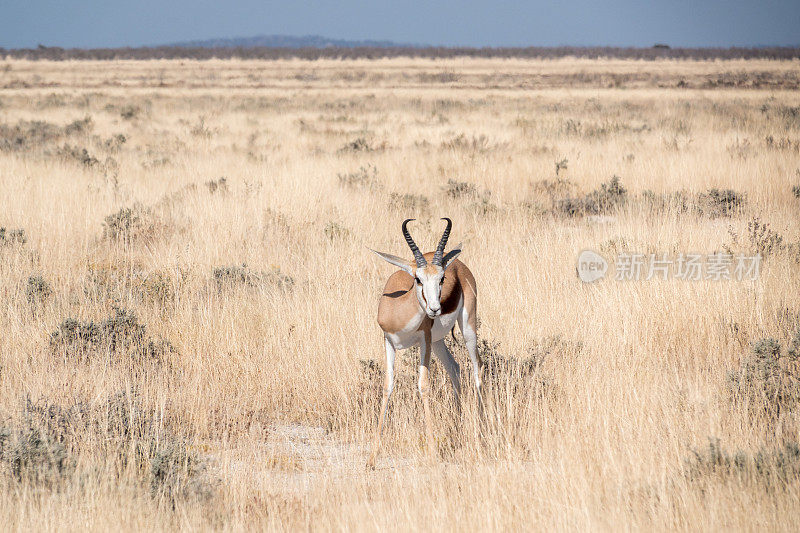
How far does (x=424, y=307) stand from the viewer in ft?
14.0

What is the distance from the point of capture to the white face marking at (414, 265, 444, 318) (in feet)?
13.3

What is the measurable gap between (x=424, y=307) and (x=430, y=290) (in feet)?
0.63

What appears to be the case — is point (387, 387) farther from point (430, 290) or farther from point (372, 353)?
point (372, 353)

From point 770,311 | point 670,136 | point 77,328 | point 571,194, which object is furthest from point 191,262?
point 670,136

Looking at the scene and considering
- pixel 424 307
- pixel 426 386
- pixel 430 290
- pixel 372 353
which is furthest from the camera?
pixel 372 353

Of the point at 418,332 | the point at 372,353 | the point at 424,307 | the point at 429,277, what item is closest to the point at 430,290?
the point at 429,277

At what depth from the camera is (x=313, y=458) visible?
4.89 m

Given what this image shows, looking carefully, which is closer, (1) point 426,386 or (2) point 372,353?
(1) point 426,386

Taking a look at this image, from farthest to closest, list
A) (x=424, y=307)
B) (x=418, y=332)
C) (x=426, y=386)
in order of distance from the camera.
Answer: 1. (x=426, y=386)
2. (x=418, y=332)
3. (x=424, y=307)

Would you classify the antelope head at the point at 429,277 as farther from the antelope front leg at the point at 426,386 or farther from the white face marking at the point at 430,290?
the antelope front leg at the point at 426,386

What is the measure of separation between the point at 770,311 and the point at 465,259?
336 cm

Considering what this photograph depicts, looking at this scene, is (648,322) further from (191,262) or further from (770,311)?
(191,262)

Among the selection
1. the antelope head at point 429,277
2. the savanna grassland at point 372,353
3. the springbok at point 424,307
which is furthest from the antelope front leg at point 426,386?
the antelope head at point 429,277

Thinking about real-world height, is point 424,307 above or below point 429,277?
below
